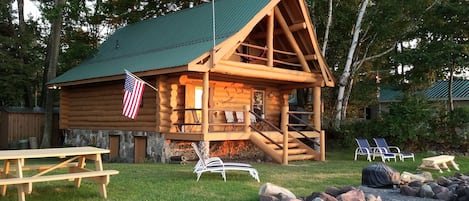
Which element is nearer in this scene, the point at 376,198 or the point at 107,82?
the point at 376,198

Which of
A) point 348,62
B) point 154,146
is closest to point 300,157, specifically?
point 154,146

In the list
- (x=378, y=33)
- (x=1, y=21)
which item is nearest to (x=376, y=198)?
(x=378, y=33)

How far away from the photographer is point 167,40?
1688cm

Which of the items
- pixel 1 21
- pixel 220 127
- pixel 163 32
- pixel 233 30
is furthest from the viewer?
pixel 1 21

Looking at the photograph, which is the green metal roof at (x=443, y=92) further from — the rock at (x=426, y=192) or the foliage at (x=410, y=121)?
the rock at (x=426, y=192)

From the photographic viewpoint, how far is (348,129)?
65.2ft

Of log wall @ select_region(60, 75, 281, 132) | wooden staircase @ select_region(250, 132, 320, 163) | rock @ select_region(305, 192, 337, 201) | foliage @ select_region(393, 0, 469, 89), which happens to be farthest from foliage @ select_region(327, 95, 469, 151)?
rock @ select_region(305, 192, 337, 201)

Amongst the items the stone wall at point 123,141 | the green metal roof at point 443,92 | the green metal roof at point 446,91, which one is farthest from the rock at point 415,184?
the green metal roof at point 446,91

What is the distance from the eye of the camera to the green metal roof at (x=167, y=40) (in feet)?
46.8

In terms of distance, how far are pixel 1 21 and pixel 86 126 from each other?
1123 centimetres

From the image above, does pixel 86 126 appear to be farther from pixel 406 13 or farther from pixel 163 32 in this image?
pixel 406 13

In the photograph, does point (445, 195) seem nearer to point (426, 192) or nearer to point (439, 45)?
point (426, 192)

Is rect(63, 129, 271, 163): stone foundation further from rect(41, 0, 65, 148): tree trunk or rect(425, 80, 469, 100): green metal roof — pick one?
rect(425, 80, 469, 100): green metal roof

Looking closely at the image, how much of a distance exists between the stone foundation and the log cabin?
0.04 m
